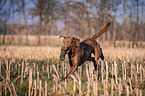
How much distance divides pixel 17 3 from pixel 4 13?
2237 mm

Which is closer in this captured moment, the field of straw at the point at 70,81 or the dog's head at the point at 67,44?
the field of straw at the point at 70,81

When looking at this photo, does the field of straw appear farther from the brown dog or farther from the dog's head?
the dog's head

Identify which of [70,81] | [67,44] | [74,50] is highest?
[67,44]

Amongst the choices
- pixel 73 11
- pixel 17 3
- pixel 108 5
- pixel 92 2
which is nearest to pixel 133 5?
pixel 108 5

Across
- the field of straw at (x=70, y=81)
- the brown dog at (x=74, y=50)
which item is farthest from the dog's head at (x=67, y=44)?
the field of straw at (x=70, y=81)

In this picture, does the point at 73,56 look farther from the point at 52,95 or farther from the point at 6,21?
the point at 6,21

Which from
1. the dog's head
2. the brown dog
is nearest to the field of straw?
the brown dog

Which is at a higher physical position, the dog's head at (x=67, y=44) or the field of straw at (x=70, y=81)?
the dog's head at (x=67, y=44)

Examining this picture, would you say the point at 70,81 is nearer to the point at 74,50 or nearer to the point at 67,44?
the point at 74,50

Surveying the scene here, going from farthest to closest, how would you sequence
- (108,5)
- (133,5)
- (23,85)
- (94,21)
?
1. (133,5)
2. (108,5)
3. (94,21)
4. (23,85)

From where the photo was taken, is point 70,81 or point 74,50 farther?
point 70,81

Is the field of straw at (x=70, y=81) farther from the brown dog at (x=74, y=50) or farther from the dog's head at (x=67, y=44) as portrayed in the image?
the dog's head at (x=67, y=44)

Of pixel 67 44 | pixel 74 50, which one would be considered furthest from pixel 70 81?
pixel 67 44

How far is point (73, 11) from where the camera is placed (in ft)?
84.8
